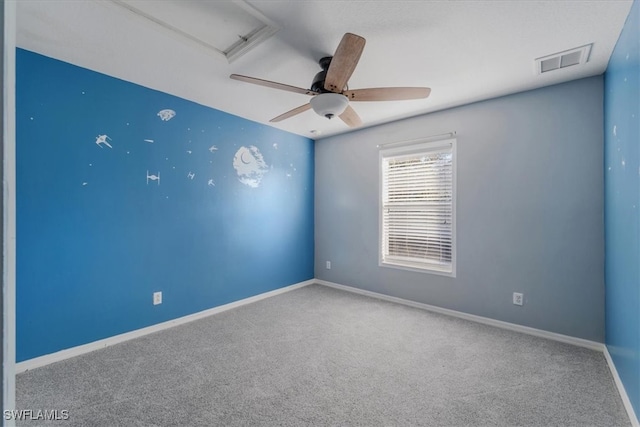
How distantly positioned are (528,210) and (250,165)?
121 inches

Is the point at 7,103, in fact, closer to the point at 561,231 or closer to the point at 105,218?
the point at 105,218

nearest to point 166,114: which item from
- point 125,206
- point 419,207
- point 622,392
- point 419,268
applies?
point 125,206

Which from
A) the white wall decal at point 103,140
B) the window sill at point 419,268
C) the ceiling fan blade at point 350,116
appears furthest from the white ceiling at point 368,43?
the window sill at point 419,268

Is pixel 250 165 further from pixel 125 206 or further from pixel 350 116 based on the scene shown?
pixel 350 116

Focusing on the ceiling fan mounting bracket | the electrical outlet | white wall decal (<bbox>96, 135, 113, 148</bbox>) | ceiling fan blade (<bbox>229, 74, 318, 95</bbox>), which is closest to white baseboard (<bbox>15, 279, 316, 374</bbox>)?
white wall decal (<bbox>96, 135, 113, 148</bbox>)

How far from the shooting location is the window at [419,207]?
330 centimetres

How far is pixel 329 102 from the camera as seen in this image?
6.92 feet

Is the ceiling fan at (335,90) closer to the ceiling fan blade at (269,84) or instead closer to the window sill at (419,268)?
the ceiling fan blade at (269,84)

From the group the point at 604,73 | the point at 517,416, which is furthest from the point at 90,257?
the point at 604,73

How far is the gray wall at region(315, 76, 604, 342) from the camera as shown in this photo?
8.11ft

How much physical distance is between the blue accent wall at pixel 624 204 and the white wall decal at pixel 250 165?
3316 millimetres

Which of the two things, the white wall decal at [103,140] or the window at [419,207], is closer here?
the white wall decal at [103,140]

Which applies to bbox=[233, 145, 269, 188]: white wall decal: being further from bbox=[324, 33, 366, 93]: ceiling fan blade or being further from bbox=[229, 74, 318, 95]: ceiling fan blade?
bbox=[324, 33, 366, 93]: ceiling fan blade

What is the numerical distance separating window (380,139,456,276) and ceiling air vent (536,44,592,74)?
102cm
